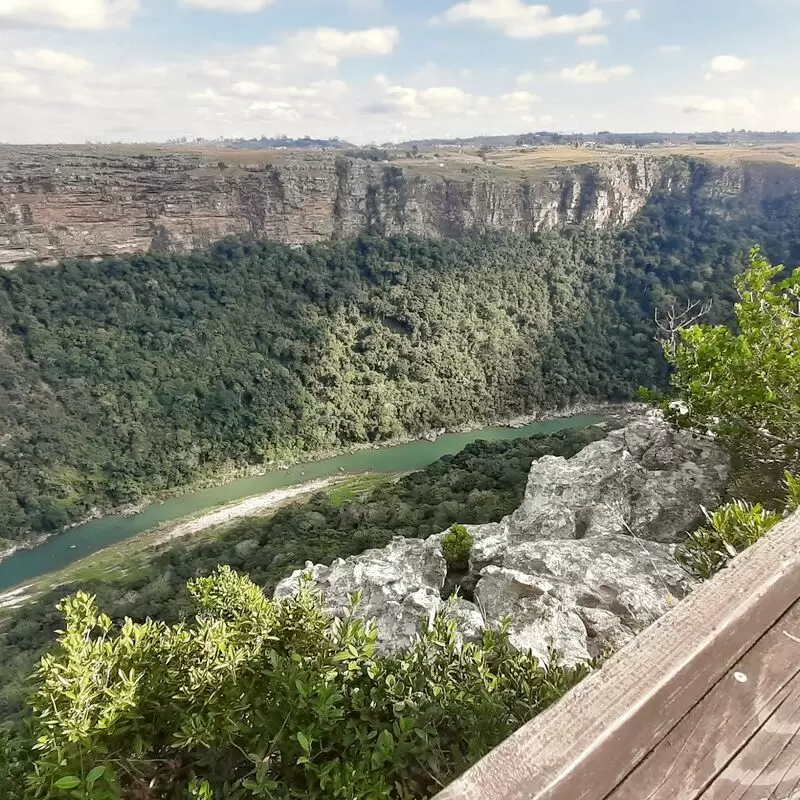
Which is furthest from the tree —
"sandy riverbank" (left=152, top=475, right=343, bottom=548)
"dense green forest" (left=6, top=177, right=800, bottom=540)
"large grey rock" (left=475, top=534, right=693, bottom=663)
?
"dense green forest" (left=6, top=177, right=800, bottom=540)

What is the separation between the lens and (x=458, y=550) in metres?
10.1

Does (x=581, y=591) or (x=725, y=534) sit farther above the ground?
(x=725, y=534)

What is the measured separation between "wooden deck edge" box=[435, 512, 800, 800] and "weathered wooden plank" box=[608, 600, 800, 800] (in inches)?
0.7

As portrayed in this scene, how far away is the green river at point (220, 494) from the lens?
27.5 m

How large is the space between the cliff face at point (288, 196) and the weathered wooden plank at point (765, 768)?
4371cm

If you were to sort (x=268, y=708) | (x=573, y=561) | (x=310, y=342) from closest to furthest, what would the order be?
(x=268, y=708)
(x=573, y=561)
(x=310, y=342)

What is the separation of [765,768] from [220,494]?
34553 millimetres

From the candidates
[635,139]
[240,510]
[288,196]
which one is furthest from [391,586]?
[635,139]

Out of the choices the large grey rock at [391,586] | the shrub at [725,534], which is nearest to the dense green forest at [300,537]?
the large grey rock at [391,586]

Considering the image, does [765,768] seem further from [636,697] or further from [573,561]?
[573,561]

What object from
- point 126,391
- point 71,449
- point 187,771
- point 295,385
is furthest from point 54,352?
point 187,771

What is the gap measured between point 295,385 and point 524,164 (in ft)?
124

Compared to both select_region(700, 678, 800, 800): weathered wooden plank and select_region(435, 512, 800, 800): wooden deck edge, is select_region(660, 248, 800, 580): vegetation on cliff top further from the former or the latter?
select_region(700, 678, 800, 800): weathered wooden plank

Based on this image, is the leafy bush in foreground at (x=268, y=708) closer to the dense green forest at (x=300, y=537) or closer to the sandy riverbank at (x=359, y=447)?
the dense green forest at (x=300, y=537)
